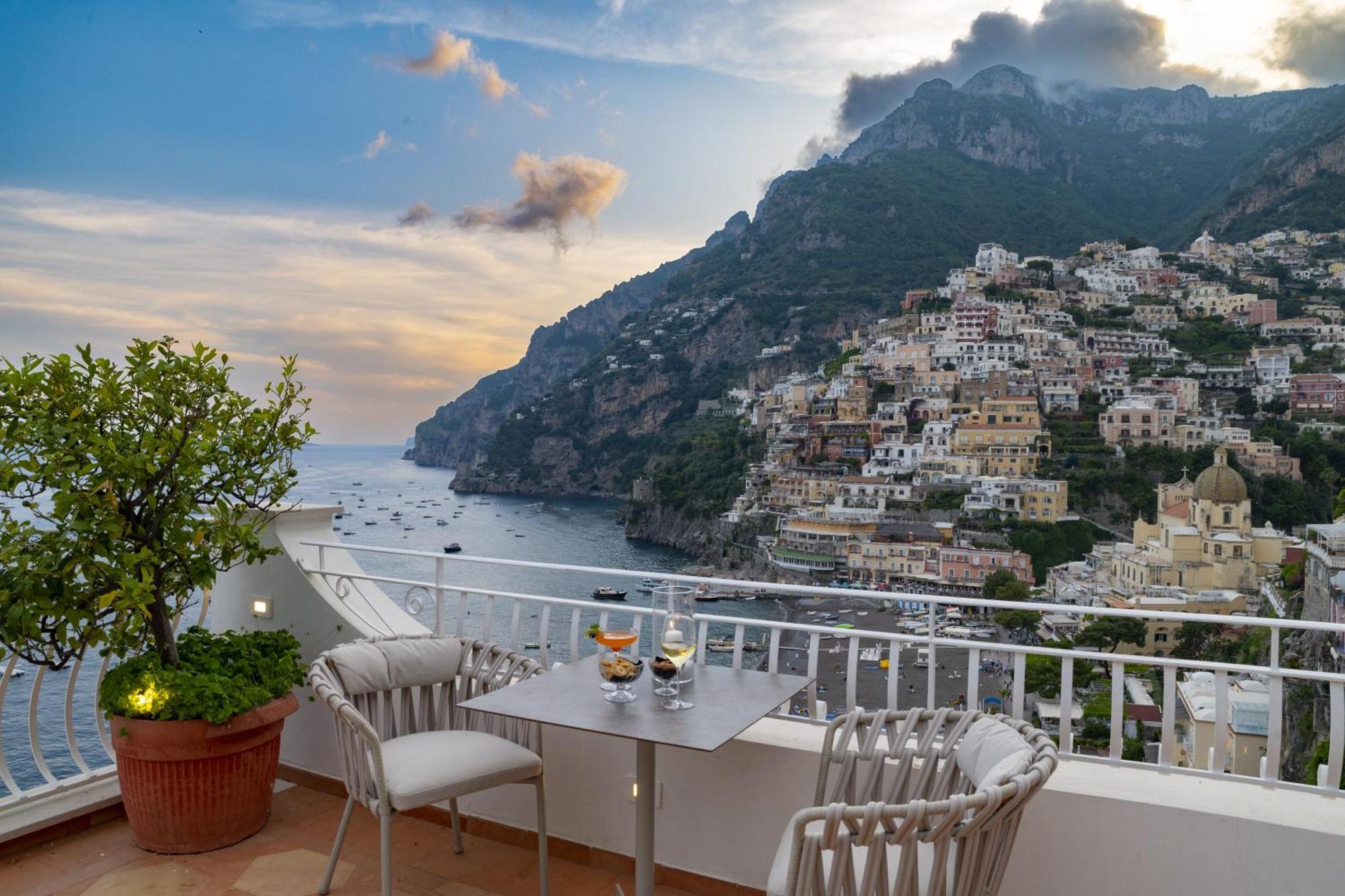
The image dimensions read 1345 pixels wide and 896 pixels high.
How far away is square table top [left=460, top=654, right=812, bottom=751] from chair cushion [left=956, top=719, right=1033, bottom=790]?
409 millimetres

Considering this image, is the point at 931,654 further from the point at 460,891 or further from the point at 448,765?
the point at 460,891

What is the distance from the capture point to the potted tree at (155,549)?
235cm

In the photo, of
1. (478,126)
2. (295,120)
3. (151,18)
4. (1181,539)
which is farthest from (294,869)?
(478,126)

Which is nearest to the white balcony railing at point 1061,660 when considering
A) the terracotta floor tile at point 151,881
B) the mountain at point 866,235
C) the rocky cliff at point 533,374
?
the terracotta floor tile at point 151,881

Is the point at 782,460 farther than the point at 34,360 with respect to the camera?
Yes

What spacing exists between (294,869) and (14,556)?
1.18 meters

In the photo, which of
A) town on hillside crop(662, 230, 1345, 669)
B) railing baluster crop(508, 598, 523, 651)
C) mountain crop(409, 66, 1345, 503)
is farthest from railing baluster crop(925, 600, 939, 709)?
mountain crop(409, 66, 1345, 503)

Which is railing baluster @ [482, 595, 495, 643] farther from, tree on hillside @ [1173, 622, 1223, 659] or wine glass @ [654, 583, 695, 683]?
tree on hillside @ [1173, 622, 1223, 659]

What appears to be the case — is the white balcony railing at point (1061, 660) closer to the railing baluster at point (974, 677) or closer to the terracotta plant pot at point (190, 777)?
the railing baluster at point (974, 677)

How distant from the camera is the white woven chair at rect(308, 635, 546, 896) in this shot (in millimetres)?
2104

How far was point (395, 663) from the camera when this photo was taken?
8.23ft

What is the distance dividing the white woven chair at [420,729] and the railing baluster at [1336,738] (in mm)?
1880

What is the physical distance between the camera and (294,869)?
255 cm

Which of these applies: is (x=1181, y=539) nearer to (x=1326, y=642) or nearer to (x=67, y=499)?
(x=1326, y=642)
